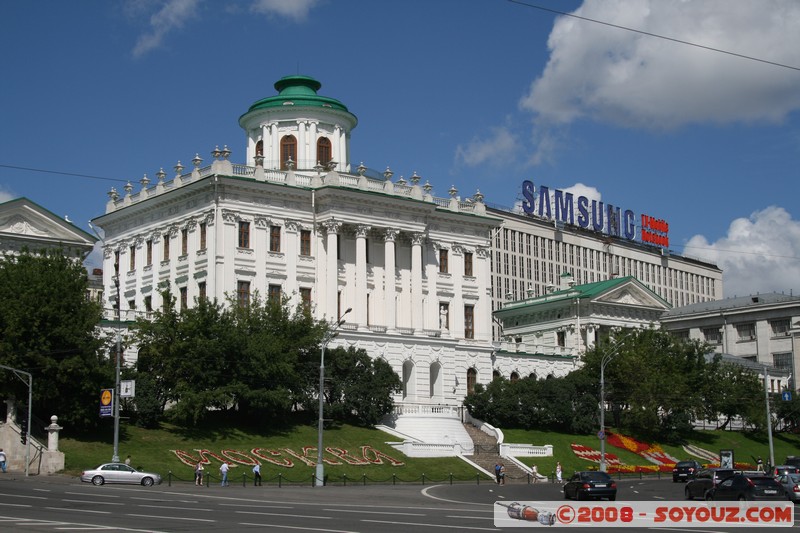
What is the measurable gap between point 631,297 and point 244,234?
53201 mm

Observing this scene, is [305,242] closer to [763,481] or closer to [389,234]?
[389,234]

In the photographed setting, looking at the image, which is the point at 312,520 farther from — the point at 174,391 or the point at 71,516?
the point at 174,391

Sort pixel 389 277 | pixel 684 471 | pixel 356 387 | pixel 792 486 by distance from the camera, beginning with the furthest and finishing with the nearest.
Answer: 1. pixel 389 277
2. pixel 356 387
3. pixel 684 471
4. pixel 792 486

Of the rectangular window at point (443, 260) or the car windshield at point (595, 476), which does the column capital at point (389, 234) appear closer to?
the rectangular window at point (443, 260)

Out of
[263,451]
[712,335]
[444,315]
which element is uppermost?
[712,335]

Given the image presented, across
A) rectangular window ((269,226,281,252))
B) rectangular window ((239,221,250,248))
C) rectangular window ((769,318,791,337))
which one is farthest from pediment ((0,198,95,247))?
rectangular window ((769,318,791,337))

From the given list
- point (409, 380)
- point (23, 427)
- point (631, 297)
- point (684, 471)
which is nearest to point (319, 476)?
point (23, 427)

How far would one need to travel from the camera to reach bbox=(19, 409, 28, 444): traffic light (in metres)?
69.0

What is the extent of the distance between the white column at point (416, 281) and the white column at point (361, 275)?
4.98 m

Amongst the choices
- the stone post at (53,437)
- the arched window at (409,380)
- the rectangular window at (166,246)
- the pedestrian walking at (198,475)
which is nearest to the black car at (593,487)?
the pedestrian walking at (198,475)

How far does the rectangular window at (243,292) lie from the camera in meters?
88.4

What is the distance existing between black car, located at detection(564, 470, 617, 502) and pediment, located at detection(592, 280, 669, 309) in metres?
65.7

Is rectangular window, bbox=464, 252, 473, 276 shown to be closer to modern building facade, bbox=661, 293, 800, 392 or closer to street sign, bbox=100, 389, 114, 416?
street sign, bbox=100, 389, 114, 416

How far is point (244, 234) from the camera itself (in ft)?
295
